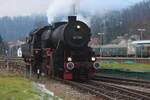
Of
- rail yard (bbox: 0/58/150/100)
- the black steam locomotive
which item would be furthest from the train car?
rail yard (bbox: 0/58/150/100)

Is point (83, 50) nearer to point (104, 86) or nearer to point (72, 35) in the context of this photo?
point (72, 35)

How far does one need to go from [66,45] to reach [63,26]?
1363mm

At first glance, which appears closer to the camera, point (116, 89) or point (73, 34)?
point (116, 89)

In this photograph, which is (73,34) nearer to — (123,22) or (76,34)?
(76,34)

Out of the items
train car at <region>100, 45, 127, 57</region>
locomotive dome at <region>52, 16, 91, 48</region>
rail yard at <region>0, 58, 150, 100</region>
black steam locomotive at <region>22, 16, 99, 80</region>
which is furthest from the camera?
train car at <region>100, 45, 127, 57</region>

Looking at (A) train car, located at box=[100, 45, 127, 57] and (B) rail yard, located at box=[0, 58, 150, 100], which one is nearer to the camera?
(B) rail yard, located at box=[0, 58, 150, 100]

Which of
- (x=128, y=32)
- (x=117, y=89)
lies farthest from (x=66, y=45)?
(x=128, y=32)

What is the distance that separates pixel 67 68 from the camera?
26.5 m

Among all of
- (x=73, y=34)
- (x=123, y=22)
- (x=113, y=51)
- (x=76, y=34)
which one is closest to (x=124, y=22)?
(x=123, y=22)

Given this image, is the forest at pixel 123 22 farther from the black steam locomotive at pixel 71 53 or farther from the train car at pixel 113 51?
the black steam locomotive at pixel 71 53

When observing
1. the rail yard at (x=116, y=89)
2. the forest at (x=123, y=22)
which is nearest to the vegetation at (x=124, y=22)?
the forest at (x=123, y=22)

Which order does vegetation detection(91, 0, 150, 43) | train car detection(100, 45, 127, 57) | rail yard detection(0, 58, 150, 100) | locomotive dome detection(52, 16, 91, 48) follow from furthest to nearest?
vegetation detection(91, 0, 150, 43)
train car detection(100, 45, 127, 57)
locomotive dome detection(52, 16, 91, 48)
rail yard detection(0, 58, 150, 100)

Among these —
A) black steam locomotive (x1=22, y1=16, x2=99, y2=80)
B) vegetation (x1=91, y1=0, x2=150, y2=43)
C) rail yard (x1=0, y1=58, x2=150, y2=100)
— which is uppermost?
vegetation (x1=91, y1=0, x2=150, y2=43)

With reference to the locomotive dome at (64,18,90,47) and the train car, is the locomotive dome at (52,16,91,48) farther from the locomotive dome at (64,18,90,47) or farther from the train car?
the train car
